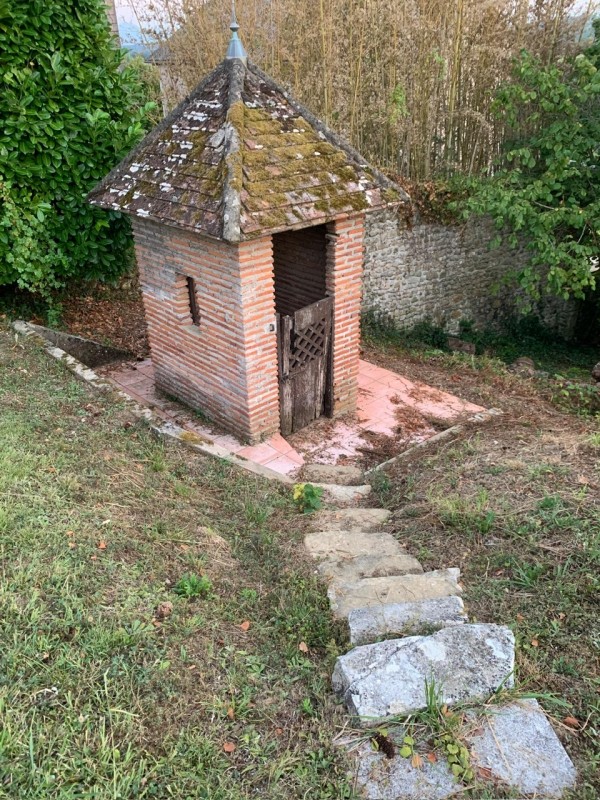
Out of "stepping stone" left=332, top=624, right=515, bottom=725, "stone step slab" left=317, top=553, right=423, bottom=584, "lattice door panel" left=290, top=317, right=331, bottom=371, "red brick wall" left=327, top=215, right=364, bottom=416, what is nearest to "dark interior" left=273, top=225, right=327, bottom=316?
"red brick wall" left=327, top=215, right=364, bottom=416

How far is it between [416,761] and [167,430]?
4.37m

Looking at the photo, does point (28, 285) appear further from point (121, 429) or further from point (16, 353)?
point (121, 429)

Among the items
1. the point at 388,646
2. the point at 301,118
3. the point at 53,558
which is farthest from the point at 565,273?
the point at 53,558

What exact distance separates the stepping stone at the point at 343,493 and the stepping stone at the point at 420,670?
2475 millimetres

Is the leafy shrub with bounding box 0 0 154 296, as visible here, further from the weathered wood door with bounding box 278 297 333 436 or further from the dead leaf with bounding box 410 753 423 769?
the dead leaf with bounding box 410 753 423 769

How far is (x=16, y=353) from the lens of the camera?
7.27m

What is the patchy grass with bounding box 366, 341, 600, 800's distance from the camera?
10.1ft

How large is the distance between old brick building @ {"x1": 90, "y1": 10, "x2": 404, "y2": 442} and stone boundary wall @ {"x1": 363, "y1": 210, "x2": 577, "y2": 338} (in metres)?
3.20

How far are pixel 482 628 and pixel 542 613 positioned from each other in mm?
554

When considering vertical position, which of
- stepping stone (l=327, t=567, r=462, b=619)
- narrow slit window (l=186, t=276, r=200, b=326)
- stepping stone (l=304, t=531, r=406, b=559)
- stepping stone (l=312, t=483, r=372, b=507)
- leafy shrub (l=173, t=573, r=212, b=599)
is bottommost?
stepping stone (l=312, t=483, r=372, b=507)

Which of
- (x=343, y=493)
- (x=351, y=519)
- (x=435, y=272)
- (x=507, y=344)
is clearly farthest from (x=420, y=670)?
(x=507, y=344)

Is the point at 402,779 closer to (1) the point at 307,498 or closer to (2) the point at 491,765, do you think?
(2) the point at 491,765

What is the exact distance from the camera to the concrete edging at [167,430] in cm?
602

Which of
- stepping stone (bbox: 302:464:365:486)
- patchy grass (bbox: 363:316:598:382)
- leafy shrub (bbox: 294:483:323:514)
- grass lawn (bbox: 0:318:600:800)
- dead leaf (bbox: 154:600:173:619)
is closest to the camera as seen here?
grass lawn (bbox: 0:318:600:800)
